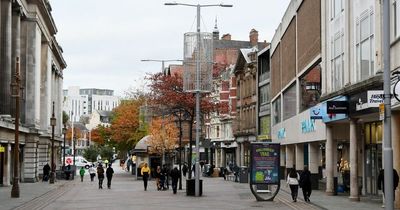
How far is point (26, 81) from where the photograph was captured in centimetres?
5431

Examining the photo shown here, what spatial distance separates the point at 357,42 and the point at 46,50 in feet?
144

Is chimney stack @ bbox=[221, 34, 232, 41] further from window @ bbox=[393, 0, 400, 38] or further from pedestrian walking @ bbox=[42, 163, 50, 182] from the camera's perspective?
window @ bbox=[393, 0, 400, 38]

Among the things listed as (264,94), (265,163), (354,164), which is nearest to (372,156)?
(354,164)

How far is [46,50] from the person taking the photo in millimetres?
65375

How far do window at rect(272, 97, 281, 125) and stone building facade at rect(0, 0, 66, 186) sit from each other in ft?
66.6

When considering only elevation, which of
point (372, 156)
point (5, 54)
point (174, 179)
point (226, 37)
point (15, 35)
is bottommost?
point (174, 179)

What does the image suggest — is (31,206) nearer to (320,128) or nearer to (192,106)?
(320,128)

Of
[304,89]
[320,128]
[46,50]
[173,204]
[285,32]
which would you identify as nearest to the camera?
[173,204]

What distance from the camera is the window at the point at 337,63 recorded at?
30.4 meters

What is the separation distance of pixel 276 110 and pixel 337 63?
27535 millimetres

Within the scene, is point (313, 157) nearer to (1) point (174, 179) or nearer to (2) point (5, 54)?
(1) point (174, 179)

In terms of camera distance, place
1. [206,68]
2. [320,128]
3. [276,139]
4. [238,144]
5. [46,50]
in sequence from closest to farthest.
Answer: [206,68] < [320,128] < [276,139] < [46,50] < [238,144]

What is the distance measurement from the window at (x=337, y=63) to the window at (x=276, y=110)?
918 inches

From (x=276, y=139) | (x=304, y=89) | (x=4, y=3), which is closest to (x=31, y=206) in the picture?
(x=304, y=89)
